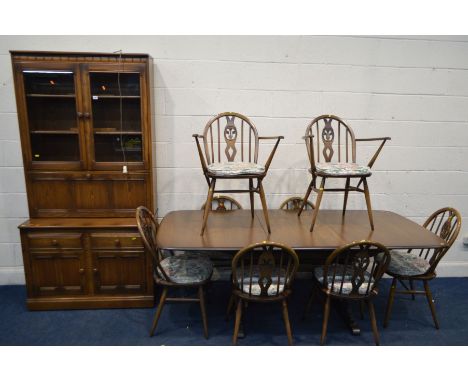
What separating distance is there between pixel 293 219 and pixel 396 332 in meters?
1.06

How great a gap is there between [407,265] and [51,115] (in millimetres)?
2915

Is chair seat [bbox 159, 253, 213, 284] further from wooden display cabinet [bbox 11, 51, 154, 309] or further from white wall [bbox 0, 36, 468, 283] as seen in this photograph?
white wall [bbox 0, 36, 468, 283]

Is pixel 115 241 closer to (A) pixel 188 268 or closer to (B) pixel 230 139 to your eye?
(A) pixel 188 268

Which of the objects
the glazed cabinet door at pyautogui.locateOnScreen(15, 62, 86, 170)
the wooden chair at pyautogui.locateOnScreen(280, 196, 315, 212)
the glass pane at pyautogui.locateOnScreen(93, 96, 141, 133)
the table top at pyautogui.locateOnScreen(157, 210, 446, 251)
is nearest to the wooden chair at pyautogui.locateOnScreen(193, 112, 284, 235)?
the table top at pyautogui.locateOnScreen(157, 210, 446, 251)

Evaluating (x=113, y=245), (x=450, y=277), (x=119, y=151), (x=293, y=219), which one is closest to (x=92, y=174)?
(x=119, y=151)

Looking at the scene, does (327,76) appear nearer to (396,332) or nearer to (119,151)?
(119,151)

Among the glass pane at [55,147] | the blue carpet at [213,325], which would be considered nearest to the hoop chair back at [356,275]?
the blue carpet at [213,325]

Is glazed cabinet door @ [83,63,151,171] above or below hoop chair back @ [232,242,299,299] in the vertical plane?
above

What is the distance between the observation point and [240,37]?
254 centimetres

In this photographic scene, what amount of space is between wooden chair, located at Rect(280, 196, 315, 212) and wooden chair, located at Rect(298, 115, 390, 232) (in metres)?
0.18

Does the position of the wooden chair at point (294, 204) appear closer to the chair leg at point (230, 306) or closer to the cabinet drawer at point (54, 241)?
the chair leg at point (230, 306)

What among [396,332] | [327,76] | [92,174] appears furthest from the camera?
[327,76]

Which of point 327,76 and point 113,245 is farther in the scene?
point 327,76

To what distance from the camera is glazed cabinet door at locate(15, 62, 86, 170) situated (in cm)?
221
